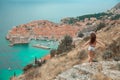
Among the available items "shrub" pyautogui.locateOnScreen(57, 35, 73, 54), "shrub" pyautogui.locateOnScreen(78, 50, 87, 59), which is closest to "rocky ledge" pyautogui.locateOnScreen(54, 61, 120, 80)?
"shrub" pyautogui.locateOnScreen(78, 50, 87, 59)

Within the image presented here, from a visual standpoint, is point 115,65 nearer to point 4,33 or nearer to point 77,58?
point 77,58

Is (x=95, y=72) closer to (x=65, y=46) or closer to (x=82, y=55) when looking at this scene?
(x=82, y=55)

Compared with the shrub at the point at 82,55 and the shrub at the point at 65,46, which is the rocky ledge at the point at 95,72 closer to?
the shrub at the point at 82,55

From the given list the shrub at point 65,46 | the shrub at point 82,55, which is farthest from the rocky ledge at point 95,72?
the shrub at point 65,46

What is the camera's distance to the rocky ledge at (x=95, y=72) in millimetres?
6188

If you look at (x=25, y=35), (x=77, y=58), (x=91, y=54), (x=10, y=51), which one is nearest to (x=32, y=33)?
(x=25, y=35)

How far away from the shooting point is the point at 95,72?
6.50 metres

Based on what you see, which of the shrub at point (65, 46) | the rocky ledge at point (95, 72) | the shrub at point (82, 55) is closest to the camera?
the rocky ledge at point (95, 72)

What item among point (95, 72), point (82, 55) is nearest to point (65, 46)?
point (82, 55)

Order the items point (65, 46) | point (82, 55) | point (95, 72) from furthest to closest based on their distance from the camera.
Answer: point (65, 46), point (82, 55), point (95, 72)

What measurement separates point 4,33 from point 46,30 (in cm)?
1227

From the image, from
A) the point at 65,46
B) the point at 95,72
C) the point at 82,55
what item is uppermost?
the point at 95,72

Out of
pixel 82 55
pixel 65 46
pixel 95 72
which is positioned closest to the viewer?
pixel 95 72

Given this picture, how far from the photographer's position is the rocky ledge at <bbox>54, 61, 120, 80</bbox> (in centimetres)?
619
